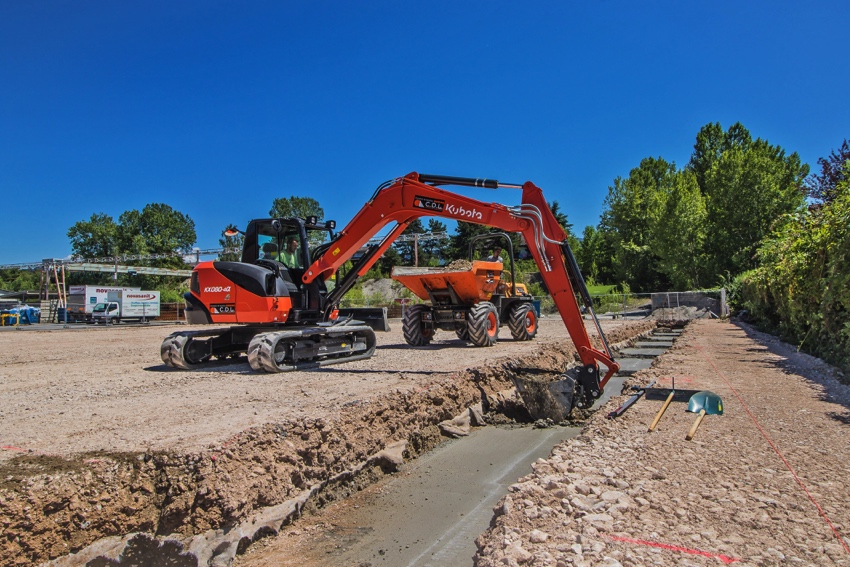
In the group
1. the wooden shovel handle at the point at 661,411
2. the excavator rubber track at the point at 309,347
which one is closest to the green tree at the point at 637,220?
the excavator rubber track at the point at 309,347

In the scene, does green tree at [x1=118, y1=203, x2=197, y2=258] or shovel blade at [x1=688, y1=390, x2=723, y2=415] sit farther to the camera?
green tree at [x1=118, y1=203, x2=197, y2=258]

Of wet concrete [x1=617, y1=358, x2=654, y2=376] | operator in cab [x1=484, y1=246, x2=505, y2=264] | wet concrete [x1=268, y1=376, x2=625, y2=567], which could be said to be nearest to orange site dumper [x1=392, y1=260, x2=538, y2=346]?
operator in cab [x1=484, y1=246, x2=505, y2=264]

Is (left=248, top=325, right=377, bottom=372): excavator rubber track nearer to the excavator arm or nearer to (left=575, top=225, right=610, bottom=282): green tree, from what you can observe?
the excavator arm

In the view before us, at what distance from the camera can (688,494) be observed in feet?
11.4

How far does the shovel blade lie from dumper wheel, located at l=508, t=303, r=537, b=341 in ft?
26.8

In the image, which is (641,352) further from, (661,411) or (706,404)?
(661,411)

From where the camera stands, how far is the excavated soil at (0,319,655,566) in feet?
11.3

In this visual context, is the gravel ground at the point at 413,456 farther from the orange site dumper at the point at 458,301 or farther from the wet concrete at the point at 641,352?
the wet concrete at the point at 641,352

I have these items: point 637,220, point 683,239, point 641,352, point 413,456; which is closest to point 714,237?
point 683,239

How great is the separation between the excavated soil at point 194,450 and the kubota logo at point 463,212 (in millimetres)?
2321

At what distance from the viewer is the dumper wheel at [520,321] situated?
13.9 m

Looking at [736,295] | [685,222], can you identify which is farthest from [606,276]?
[736,295]

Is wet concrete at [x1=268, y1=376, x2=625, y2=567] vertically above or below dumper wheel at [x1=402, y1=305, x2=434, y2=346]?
below

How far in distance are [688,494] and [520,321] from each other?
10.5 metres
